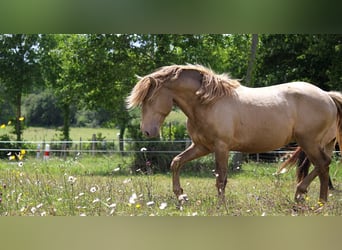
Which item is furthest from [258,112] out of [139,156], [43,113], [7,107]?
[43,113]

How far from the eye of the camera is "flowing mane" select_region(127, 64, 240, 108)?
523 centimetres

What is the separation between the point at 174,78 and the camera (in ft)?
17.8

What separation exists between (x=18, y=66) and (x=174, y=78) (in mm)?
18424

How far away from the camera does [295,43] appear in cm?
1769

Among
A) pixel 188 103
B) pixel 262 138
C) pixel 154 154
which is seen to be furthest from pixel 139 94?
pixel 154 154

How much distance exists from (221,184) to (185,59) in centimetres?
858

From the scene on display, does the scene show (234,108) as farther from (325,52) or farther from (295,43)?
(295,43)

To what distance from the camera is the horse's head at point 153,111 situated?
518 cm

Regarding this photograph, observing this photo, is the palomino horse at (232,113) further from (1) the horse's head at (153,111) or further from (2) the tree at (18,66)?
(2) the tree at (18,66)

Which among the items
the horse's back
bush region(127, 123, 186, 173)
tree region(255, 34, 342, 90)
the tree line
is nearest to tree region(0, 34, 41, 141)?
the tree line

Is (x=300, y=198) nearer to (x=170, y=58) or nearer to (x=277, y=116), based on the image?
(x=277, y=116)

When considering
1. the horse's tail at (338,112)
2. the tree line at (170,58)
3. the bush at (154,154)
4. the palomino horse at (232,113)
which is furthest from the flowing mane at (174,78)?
the bush at (154,154)

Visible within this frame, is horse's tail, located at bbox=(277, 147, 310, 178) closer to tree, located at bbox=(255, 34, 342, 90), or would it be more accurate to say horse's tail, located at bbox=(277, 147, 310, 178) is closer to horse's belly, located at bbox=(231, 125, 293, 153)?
horse's belly, located at bbox=(231, 125, 293, 153)

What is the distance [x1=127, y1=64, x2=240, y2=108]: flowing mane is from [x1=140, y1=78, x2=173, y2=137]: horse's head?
0.04 meters
